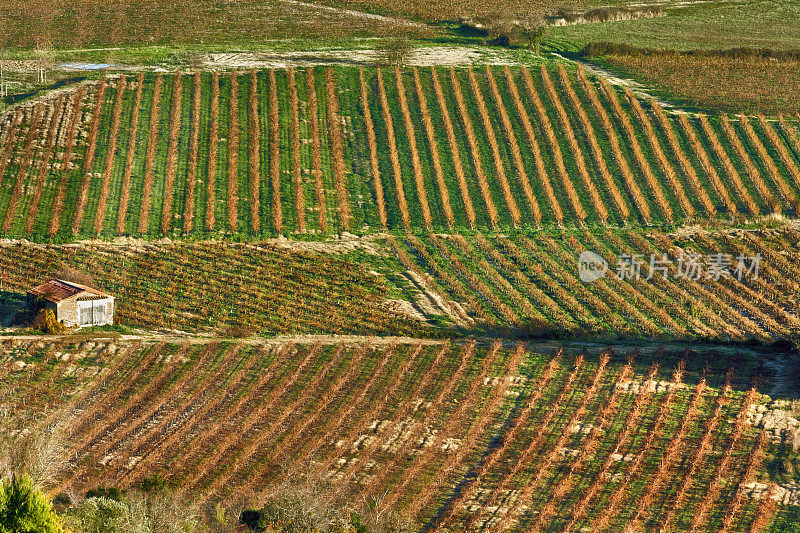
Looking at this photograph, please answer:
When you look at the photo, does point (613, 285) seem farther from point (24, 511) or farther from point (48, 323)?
point (24, 511)

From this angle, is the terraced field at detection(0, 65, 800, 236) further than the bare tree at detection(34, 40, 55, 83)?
No

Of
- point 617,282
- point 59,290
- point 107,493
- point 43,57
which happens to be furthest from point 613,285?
point 43,57

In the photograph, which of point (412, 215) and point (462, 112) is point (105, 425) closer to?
point (412, 215)

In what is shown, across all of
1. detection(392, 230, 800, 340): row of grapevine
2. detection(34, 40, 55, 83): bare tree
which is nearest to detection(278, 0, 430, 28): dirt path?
detection(34, 40, 55, 83): bare tree

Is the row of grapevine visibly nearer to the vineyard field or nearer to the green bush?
the vineyard field

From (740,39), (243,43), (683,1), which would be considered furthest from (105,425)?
(683,1)

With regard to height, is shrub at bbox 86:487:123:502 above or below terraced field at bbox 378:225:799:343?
above
